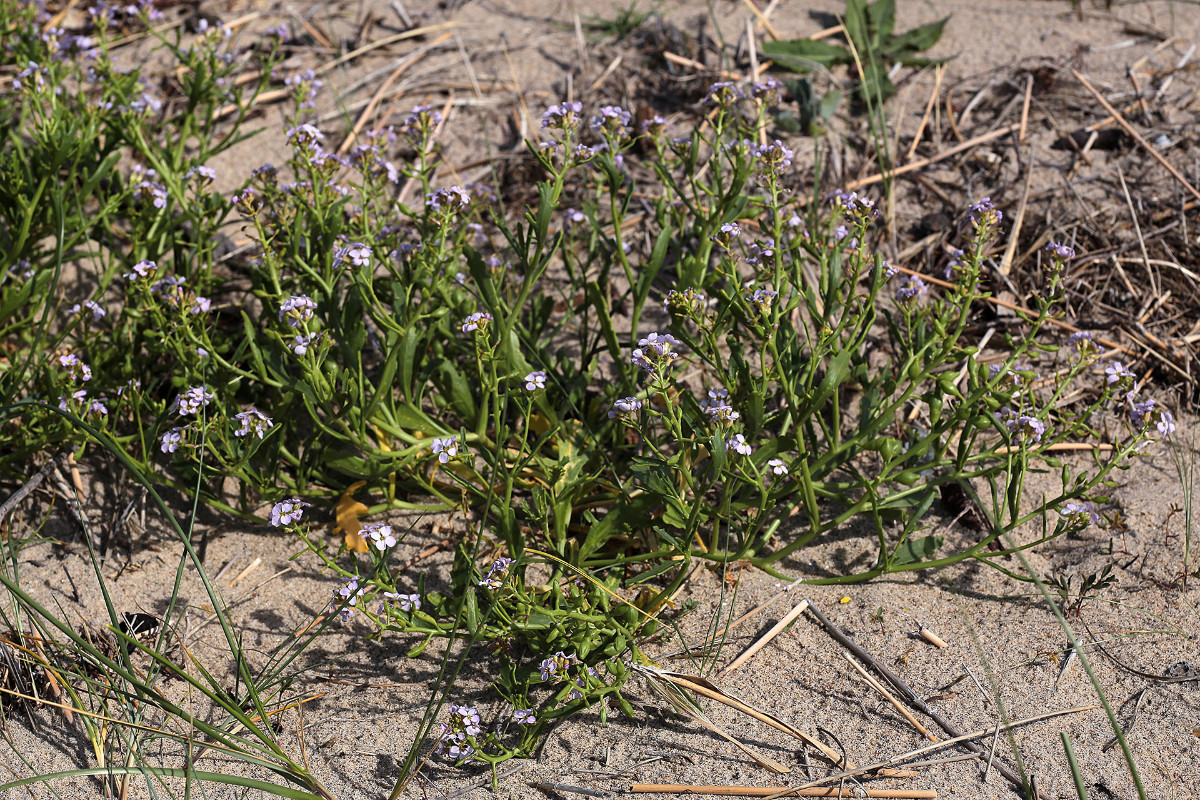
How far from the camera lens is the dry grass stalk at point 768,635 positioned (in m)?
2.44

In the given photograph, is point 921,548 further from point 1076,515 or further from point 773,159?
point 773,159

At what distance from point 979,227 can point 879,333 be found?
3.07ft

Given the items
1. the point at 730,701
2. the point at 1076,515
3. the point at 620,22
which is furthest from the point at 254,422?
the point at 620,22

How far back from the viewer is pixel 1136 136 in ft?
11.7

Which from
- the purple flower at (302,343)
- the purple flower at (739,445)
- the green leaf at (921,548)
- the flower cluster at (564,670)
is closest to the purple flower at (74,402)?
the purple flower at (302,343)

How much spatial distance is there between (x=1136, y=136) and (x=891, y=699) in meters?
2.36

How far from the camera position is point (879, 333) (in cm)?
328

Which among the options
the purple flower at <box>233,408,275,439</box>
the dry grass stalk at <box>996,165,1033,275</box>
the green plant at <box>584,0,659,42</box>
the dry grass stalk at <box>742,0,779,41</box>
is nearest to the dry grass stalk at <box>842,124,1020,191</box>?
the dry grass stalk at <box>996,165,1033,275</box>

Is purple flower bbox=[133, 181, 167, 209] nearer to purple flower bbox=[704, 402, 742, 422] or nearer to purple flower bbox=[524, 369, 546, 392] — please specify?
purple flower bbox=[524, 369, 546, 392]

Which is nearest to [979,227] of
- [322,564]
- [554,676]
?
[554,676]

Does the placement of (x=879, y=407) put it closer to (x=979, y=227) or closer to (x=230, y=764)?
(x=979, y=227)

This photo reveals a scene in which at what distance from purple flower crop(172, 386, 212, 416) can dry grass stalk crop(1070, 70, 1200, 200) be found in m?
3.11

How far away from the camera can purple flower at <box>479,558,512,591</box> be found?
2209 millimetres

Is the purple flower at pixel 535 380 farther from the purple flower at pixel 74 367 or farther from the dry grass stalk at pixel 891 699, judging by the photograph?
the purple flower at pixel 74 367
